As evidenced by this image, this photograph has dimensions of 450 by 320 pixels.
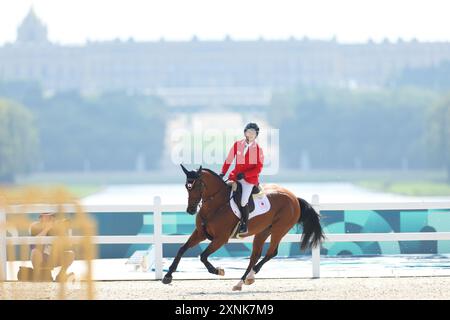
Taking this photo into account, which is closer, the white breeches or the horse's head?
the horse's head

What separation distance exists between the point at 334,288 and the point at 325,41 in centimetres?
16160

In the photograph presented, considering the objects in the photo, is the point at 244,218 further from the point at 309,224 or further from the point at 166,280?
the point at 309,224

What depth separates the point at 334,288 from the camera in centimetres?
1589

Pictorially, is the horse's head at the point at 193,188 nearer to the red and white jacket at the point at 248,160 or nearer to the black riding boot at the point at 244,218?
the red and white jacket at the point at 248,160

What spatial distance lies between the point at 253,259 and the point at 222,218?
0.69 meters

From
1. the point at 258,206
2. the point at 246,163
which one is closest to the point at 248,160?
the point at 246,163

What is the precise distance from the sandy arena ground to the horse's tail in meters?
0.55

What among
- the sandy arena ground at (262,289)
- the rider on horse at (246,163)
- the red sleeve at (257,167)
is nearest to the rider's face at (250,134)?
the rider on horse at (246,163)

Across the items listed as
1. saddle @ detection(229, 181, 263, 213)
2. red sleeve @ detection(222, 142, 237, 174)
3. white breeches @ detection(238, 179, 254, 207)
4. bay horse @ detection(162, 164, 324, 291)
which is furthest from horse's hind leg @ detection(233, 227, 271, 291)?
red sleeve @ detection(222, 142, 237, 174)

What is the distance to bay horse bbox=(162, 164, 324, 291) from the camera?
15.1 meters

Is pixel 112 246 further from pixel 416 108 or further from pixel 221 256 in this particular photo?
pixel 416 108

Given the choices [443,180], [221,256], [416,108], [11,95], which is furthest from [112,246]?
[11,95]

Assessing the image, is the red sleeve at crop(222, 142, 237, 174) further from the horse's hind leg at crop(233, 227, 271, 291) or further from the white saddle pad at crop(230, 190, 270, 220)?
the horse's hind leg at crop(233, 227, 271, 291)

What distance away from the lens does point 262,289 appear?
51.7ft
